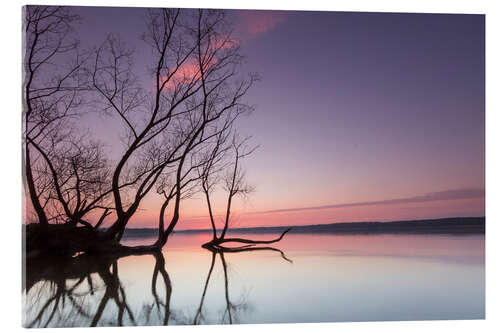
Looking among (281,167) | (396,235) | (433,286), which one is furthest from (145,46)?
(433,286)

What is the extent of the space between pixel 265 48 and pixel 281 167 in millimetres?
1037

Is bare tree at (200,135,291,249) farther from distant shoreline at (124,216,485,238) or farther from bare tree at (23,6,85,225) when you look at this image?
bare tree at (23,6,85,225)

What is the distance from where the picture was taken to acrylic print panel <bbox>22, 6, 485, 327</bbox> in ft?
14.1

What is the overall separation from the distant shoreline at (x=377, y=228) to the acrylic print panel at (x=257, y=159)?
0.02 metres

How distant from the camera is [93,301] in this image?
13.0ft

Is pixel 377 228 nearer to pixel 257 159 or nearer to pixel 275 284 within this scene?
pixel 275 284

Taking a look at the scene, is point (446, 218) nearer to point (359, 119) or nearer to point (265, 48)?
point (359, 119)

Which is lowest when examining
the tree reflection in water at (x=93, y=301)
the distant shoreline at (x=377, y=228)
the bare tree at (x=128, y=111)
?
the tree reflection in water at (x=93, y=301)

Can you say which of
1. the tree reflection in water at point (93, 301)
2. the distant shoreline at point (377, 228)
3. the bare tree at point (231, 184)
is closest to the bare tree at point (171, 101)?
the bare tree at point (231, 184)

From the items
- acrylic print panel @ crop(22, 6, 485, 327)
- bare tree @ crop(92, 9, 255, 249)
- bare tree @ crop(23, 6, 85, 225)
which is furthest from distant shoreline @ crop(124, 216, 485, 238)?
bare tree @ crop(23, 6, 85, 225)

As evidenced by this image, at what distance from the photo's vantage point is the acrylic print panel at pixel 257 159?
4.30 meters

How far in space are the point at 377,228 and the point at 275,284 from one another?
114 centimetres
